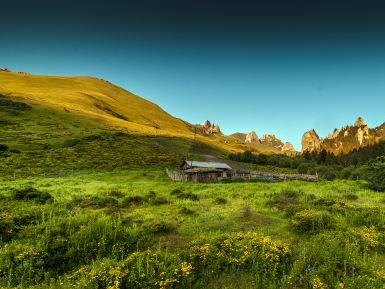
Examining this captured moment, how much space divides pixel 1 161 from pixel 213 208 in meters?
55.8

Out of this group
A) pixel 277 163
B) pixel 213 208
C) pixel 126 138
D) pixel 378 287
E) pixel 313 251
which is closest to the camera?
pixel 378 287

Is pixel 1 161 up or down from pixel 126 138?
down

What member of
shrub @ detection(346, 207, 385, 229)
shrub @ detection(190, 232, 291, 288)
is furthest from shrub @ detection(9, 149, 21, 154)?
shrub @ detection(346, 207, 385, 229)

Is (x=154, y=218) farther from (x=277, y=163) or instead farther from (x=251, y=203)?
Answer: (x=277, y=163)

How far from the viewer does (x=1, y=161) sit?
201 feet

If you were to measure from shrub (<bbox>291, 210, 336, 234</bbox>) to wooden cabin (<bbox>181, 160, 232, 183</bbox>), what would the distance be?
104 feet

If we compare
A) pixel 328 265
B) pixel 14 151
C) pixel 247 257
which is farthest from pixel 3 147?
pixel 328 265

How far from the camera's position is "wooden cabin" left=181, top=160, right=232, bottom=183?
4916 cm

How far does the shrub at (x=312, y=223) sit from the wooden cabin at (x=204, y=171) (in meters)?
31.8

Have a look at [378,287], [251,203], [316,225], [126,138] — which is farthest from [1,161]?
[378,287]

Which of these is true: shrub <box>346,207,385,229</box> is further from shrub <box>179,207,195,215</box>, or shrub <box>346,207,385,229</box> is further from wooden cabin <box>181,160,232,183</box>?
wooden cabin <box>181,160,232,183</box>

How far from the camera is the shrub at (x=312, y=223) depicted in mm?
15508

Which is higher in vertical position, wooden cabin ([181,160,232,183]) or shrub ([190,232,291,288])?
wooden cabin ([181,160,232,183])

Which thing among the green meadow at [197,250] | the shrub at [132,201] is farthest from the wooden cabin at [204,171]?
the green meadow at [197,250]
